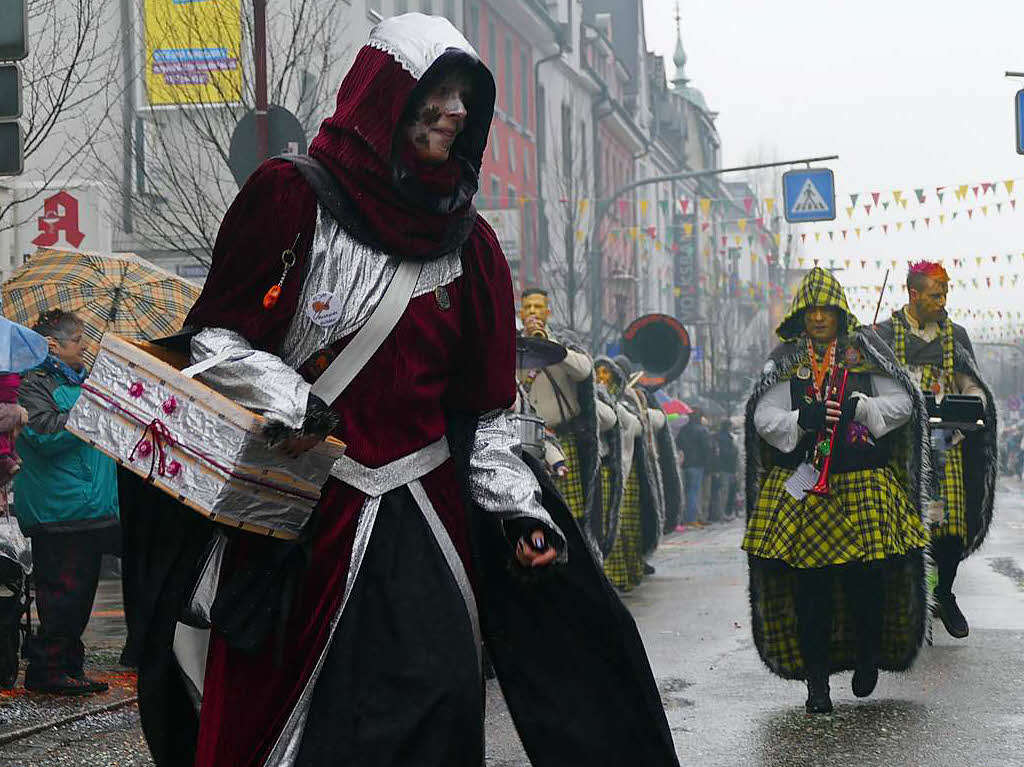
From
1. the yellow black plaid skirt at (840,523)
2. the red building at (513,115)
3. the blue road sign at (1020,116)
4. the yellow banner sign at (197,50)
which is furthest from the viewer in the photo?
the red building at (513,115)

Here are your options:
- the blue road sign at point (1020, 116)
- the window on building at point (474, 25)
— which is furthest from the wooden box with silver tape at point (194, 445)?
the window on building at point (474, 25)

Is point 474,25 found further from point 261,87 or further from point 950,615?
point 950,615

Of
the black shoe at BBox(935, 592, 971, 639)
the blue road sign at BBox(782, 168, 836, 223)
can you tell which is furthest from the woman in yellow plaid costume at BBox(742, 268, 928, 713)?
the blue road sign at BBox(782, 168, 836, 223)

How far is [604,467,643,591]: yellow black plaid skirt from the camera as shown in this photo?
45.6 feet

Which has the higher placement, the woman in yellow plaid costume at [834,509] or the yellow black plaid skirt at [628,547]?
the woman in yellow plaid costume at [834,509]

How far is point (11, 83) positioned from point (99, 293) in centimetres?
155

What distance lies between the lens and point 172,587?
3.77m

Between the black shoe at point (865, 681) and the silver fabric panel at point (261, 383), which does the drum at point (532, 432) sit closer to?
the black shoe at point (865, 681)

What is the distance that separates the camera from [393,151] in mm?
3842

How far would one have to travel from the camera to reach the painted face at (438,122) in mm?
3891

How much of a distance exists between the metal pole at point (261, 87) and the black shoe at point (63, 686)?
477cm

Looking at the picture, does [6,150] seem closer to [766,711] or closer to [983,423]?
[766,711]

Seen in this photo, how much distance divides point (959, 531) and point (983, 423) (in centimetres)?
72

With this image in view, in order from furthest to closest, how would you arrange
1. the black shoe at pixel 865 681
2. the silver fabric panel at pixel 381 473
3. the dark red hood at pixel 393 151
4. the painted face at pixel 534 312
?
the painted face at pixel 534 312, the black shoe at pixel 865 681, the dark red hood at pixel 393 151, the silver fabric panel at pixel 381 473
